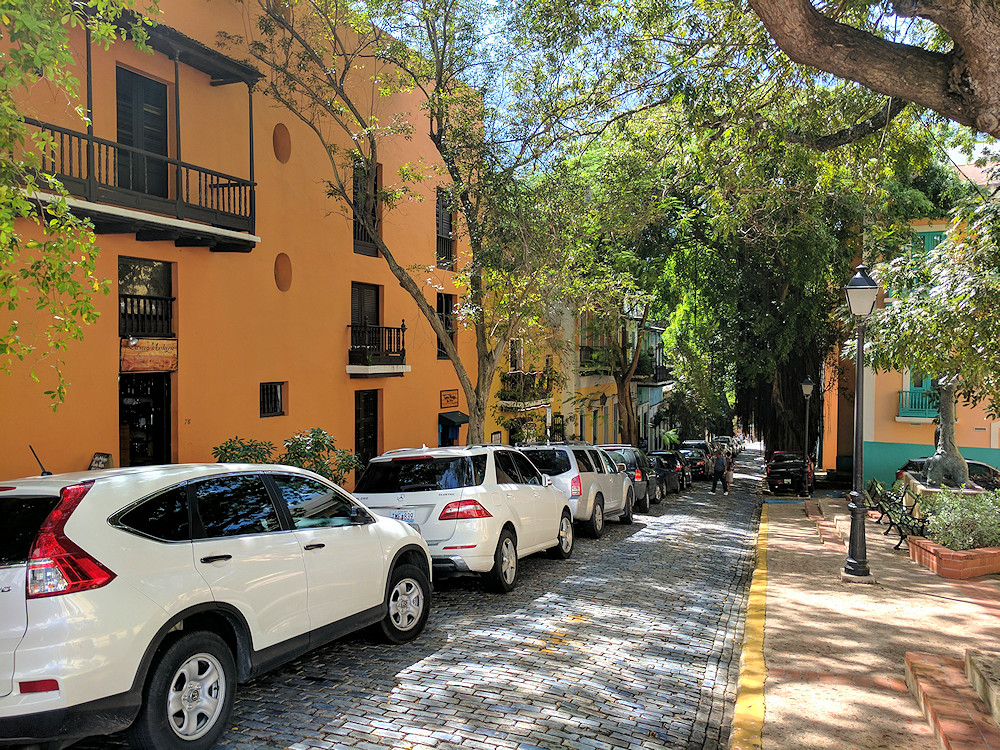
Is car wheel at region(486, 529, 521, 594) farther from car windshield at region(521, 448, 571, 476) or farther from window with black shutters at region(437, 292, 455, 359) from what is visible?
window with black shutters at region(437, 292, 455, 359)

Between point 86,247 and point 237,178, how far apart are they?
7140 mm

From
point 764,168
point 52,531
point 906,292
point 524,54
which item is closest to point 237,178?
point 524,54

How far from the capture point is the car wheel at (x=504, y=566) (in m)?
8.82

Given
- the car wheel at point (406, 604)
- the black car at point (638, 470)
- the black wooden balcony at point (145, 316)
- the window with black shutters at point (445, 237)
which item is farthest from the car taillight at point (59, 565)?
the window with black shutters at point (445, 237)

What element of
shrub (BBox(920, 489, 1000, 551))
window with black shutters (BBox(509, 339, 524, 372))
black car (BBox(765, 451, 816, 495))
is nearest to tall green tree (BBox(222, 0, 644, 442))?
shrub (BBox(920, 489, 1000, 551))

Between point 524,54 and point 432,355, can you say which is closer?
point 524,54

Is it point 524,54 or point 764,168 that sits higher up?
point 524,54

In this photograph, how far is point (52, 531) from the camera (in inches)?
158

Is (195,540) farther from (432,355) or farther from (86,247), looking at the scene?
(432,355)

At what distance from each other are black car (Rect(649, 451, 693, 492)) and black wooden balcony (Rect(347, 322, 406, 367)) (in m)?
9.46

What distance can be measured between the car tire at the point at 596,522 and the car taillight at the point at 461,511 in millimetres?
5673

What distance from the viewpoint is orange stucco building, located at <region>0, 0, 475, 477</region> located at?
34.8 ft

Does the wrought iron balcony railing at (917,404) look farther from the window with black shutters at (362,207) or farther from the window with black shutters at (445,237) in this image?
the window with black shutters at (362,207)

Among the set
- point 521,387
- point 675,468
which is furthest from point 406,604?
point 675,468
